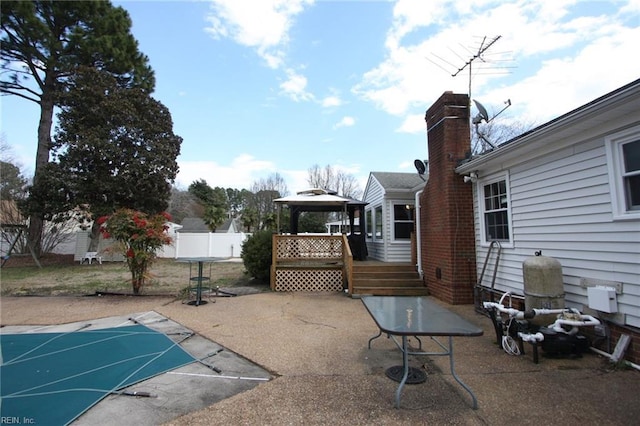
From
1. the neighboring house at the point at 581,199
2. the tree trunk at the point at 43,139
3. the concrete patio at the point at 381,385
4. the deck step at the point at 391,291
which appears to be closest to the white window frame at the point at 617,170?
the neighboring house at the point at 581,199

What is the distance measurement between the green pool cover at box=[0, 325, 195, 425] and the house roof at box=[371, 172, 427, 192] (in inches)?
320

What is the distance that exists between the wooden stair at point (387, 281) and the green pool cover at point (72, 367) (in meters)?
4.95

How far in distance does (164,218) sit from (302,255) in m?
3.95

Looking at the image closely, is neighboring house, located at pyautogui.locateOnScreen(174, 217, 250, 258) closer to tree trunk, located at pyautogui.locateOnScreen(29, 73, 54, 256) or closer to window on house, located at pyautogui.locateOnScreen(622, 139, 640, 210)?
tree trunk, located at pyautogui.locateOnScreen(29, 73, 54, 256)

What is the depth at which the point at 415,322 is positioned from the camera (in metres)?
3.05

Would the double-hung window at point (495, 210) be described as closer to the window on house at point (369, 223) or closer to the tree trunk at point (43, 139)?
the window on house at point (369, 223)

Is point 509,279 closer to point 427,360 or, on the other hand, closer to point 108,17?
point 427,360

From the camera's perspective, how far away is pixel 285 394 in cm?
299

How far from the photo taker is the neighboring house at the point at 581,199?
142 inches

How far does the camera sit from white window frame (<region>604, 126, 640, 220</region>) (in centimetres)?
367

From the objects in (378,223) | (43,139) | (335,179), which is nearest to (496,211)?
(378,223)

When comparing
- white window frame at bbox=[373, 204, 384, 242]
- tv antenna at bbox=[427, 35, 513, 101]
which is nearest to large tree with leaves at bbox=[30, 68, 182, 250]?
white window frame at bbox=[373, 204, 384, 242]

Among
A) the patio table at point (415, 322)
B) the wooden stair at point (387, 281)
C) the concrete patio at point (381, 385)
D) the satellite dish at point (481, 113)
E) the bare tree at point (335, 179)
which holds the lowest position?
the concrete patio at point (381, 385)

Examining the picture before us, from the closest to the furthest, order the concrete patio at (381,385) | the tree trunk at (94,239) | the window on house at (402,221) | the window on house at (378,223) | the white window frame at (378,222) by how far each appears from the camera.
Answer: the concrete patio at (381,385)
the window on house at (402,221)
the white window frame at (378,222)
the window on house at (378,223)
the tree trunk at (94,239)
